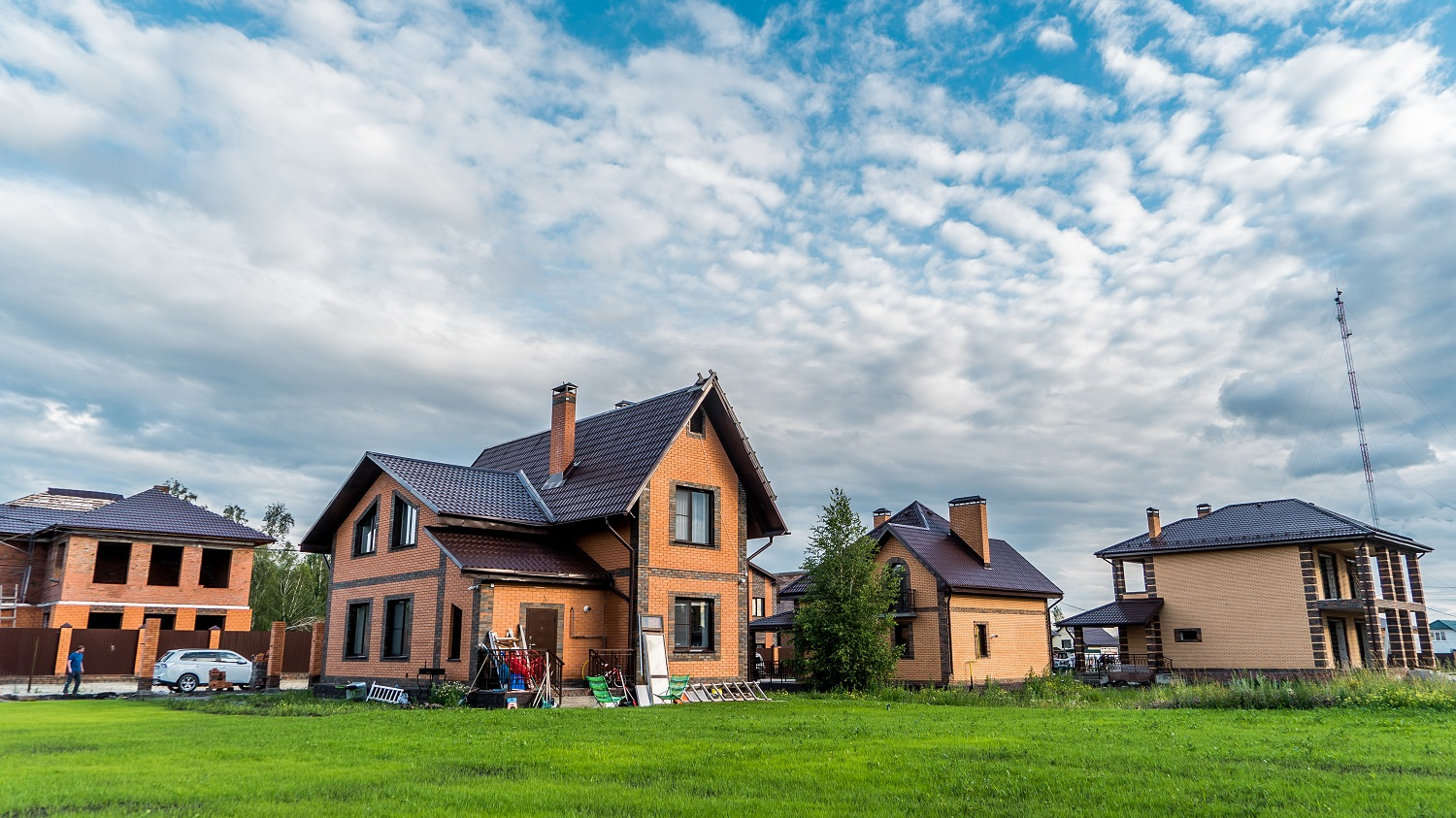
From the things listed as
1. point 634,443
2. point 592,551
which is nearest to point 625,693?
point 592,551

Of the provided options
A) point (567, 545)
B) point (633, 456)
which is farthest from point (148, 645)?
point (633, 456)

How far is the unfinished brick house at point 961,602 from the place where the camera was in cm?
3117

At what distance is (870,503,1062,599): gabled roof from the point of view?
105 feet

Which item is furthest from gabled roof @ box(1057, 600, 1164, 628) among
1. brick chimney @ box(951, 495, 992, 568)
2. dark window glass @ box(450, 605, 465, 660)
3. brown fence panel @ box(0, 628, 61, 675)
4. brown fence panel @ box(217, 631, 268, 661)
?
brown fence panel @ box(0, 628, 61, 675)

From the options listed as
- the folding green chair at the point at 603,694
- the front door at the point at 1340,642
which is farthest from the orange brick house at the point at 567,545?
the front door at the point at 1340,642

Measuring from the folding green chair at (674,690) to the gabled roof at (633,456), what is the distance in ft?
12.9

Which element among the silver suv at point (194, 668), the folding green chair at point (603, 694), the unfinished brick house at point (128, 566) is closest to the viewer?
the folding green chair at point (603, 694)

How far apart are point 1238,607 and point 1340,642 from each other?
4289 millimetres

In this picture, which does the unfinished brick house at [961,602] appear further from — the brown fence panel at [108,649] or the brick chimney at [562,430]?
the brown fence panel at [108,649]

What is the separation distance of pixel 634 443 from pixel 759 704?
7.16 m

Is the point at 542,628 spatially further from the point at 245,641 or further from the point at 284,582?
the point at 284,582

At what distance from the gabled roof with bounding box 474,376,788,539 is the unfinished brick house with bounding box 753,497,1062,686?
6.06 metres

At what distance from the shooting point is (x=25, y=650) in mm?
30141

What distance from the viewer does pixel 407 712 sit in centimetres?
1712
